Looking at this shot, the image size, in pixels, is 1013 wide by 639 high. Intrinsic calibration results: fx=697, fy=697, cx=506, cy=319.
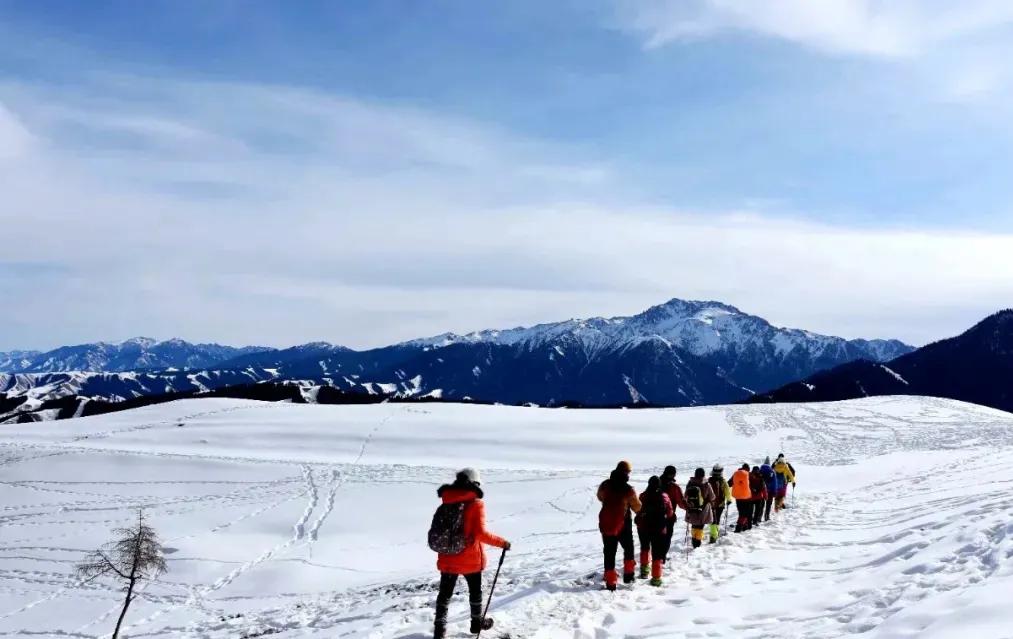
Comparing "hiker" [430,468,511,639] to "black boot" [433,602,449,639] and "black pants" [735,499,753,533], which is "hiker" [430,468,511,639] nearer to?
"black boot" [433,602,449,639]

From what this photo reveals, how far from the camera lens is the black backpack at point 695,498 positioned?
15.8 metres

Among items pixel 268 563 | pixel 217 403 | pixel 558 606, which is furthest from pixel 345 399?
pixel 558 606

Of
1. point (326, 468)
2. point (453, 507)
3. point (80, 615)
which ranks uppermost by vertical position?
point (453, 507)

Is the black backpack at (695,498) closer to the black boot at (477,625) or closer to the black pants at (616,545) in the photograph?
the black pants at (616,545)

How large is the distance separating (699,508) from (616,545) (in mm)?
4866

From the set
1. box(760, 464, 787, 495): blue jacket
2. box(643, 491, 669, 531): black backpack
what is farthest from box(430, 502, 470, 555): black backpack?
box(760, 464, 787, 495): blue jacket

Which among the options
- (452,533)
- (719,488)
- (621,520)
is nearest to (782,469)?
(719,488)

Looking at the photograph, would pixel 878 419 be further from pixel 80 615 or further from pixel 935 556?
pixel 80 615

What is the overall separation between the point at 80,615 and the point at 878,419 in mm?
60778

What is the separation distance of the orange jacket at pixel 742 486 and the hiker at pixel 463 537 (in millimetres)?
11738

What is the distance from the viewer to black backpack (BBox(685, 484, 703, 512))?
15.8 meters

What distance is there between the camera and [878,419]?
6147 cm

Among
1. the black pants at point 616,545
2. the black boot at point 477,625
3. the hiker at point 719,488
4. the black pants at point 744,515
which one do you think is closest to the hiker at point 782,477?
the black pants at point 744,515

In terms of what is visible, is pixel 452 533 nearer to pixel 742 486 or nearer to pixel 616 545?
pixel 616 545
